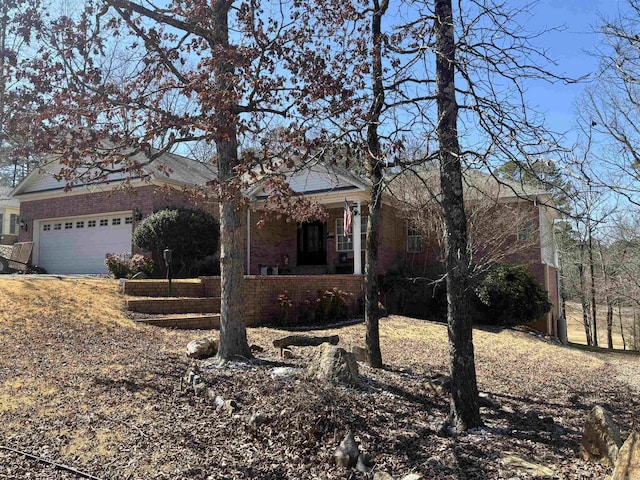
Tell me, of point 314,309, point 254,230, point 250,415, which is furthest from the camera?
point 254,230

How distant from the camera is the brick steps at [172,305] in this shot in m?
10.3

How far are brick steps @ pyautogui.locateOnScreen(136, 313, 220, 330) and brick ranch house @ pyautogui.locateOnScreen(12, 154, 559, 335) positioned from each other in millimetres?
5401

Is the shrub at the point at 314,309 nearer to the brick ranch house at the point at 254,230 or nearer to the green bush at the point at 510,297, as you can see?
the brick ranch house at the point at 254,230

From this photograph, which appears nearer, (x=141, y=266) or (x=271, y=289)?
(x=271, y=289)

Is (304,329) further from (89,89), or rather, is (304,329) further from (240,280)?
(89,89)

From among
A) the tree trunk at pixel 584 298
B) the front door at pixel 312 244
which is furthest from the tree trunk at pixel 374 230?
the tree trunk at pixel 584 298

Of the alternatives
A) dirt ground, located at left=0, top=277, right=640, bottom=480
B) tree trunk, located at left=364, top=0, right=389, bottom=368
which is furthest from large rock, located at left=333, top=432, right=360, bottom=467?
tree trunk, located at left=364, top=0, right=389, bottom=368

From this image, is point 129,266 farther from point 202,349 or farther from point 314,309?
point 202,349

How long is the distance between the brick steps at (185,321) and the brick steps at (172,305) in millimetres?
425

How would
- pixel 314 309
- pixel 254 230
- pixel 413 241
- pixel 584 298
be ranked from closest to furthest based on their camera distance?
pixel 314 309 < pixel 254 230 < pixel 413 241 < pixel 584 298

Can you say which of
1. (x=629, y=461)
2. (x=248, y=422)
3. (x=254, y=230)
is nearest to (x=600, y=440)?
(x=629, y=461)

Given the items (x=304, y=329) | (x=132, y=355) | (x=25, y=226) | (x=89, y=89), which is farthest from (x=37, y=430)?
(x=25, y=226)

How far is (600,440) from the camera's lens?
4.10 m

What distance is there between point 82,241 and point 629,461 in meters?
17.4
